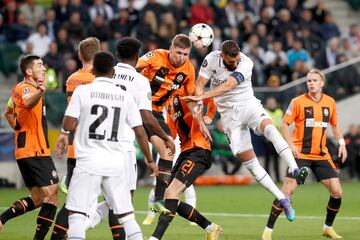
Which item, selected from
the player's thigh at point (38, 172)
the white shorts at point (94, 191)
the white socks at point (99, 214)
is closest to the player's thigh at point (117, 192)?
the white shorts at point (94, 191)

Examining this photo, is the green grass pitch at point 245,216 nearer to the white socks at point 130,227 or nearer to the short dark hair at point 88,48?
the short dark hair at point 88,48

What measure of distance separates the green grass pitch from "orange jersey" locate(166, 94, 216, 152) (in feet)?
4.78

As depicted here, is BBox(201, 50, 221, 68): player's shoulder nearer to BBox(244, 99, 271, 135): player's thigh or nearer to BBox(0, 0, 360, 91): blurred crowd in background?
BBox(244, 99, 271, 135): player's thigh

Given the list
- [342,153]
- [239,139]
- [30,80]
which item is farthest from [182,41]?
[342,153]

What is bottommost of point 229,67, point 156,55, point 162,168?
point 162,168

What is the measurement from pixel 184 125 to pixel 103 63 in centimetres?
341

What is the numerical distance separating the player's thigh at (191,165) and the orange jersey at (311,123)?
1.78m

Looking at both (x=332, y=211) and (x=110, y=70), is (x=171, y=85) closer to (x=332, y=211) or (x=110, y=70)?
(x=332, y=211)

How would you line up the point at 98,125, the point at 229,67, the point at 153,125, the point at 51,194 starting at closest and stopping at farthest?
the point at 98,125, the point at 153,125, the point at 51,194, the point at 229,67

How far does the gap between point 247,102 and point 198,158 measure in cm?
160

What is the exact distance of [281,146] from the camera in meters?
12.9

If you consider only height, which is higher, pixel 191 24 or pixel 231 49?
pixel 191 24

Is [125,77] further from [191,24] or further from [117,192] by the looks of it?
[191,24]

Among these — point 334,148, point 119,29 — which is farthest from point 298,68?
point 119,29
